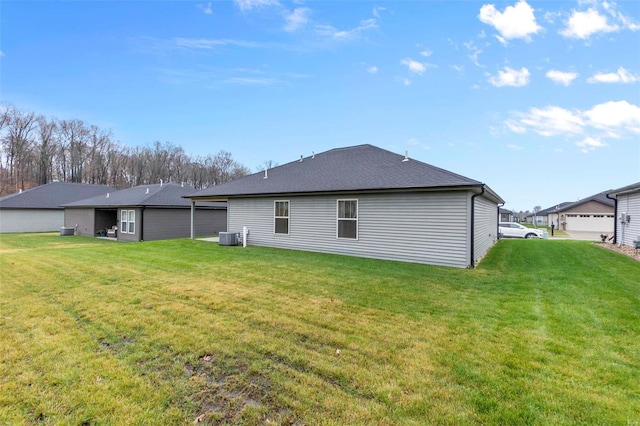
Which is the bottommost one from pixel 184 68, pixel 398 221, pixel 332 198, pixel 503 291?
pixel 503 291

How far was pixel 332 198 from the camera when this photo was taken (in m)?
10.9

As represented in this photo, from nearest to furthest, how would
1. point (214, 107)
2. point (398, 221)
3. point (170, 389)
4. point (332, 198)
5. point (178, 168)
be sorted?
point (170, 389)
point (398, 221)
point (332, 198)
point (214, 107)
point (178, 168)

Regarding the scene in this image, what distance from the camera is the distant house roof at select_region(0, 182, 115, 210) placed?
82.3ft

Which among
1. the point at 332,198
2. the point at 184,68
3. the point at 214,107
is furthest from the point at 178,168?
the point at 332,198

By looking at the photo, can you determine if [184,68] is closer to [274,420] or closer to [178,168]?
[274,420]

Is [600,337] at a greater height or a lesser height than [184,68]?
lesser

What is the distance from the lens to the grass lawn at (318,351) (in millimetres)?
2391

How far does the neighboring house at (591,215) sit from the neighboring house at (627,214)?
2052 cm

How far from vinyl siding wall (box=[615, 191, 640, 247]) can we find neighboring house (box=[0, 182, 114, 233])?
36.6 m

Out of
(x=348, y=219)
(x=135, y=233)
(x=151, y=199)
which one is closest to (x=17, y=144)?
(x=151, y=199)

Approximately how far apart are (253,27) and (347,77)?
208 inches

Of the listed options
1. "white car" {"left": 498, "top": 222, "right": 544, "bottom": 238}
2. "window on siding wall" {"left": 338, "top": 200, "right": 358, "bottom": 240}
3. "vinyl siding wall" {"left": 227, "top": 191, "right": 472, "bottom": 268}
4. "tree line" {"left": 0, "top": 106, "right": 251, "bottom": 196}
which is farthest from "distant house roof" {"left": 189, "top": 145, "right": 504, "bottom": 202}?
"tree line" {"left": 0, "top": 106, "right": 251, "bottom": 196}

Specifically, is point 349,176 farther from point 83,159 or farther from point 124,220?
point 83,159

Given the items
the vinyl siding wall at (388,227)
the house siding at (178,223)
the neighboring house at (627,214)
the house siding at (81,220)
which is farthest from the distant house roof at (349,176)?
the house siding at (81,220)
